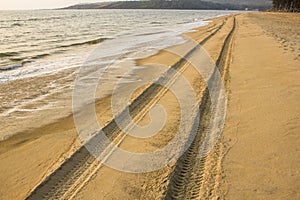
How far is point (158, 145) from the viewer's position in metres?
4.59

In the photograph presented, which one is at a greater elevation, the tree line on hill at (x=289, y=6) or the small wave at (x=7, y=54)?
the tree line on hill at (x=289, y=6)

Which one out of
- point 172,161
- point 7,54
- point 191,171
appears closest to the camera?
point 191,171

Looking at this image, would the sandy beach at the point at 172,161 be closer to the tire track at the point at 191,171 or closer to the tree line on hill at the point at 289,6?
the tire track at the point at 191,171

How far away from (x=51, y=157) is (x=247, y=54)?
10.3 m

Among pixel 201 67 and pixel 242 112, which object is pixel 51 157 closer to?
pixel 242 112

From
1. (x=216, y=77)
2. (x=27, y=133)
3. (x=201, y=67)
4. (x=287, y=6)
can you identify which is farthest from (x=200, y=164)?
(x=287, y=6)

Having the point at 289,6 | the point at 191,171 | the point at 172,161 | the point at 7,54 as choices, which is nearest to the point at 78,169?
the point at 172,161

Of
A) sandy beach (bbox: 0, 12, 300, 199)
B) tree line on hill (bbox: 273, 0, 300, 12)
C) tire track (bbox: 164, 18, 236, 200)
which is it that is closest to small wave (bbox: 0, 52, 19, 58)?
sandy beach (bbox: 0, 12, 300, 199)

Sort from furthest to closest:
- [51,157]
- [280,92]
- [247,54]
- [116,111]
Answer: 1. [247,54]
2. [280,92]
3. [116,111]
4. [51,157]

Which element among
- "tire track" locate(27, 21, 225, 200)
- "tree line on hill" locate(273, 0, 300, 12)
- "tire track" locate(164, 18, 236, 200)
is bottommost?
"tire track" locate(27, 21, 225, 200)

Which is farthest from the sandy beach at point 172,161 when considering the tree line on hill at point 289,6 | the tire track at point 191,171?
the tree line on hill at point 289,6

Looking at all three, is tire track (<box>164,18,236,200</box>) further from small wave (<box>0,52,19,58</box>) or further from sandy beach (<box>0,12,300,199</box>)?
small wave (<box>0,52,19,58</box>)

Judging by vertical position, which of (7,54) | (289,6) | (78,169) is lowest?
(7,54)

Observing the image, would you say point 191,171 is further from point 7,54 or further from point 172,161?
point 7,54
